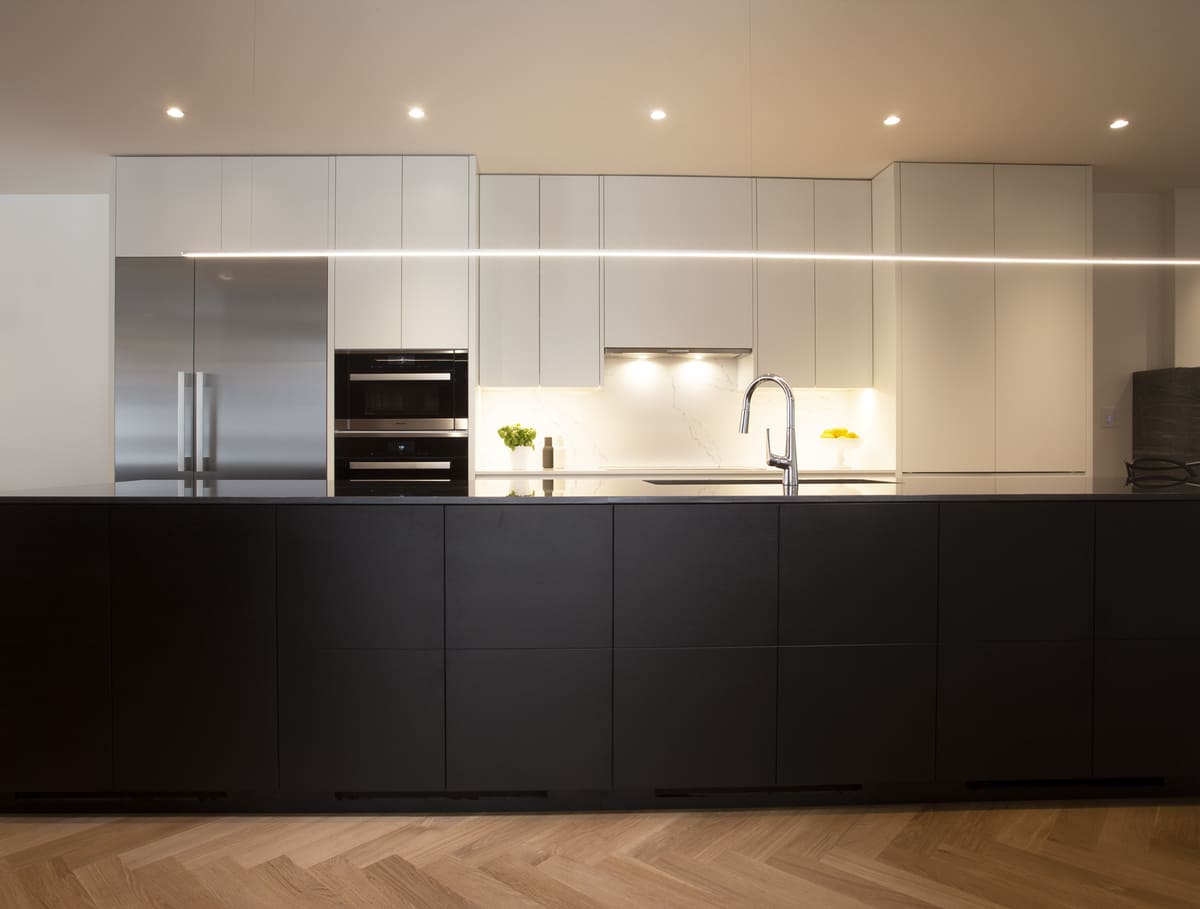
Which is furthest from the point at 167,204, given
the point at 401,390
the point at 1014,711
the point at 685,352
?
the point at 1014,711

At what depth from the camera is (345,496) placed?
84.8 inches

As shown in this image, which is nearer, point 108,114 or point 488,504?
point 488,504

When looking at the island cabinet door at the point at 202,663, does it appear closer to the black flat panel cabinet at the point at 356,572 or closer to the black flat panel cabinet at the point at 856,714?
the black flat panel cabinet at the point at 356,572

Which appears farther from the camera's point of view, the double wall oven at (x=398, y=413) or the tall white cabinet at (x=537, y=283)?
the tall white cabinet at (x=537, y=283)

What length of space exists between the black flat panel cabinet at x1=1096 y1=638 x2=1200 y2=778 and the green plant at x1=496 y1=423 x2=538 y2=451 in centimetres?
314

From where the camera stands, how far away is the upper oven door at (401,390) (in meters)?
4.14

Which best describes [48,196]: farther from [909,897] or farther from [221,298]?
[909,897]

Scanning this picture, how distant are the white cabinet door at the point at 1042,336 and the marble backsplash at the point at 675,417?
0.91 m

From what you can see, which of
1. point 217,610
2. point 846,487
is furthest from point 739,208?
point 217,610

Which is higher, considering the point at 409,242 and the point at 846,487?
the point at 409,242

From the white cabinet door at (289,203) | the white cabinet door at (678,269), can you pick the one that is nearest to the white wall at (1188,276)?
the white cabinet door at (678,269)

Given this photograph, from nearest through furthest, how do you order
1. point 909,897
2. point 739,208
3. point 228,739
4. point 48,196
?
1. point 909,897
2. point 228,739
3. point 739,208
4. point 48,196

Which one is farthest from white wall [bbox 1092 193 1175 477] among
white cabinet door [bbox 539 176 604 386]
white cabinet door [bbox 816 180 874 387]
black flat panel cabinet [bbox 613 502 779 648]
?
black flat panel cabinet [bbox 613 502 779 648]

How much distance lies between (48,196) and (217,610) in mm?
4217
